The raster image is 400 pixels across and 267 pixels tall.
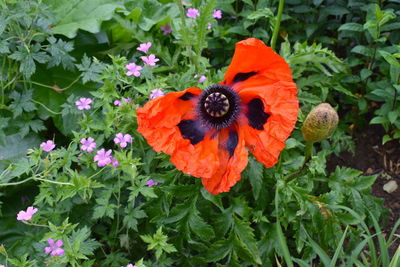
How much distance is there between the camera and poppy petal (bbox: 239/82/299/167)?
2.15 m

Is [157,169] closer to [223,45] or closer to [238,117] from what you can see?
[238,117]

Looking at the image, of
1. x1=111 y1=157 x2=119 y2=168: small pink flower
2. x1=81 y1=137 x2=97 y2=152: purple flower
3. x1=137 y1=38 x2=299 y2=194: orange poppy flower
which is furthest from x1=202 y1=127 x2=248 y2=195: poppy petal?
x1=81 y1=137 x2=97 y2=152: purple flower

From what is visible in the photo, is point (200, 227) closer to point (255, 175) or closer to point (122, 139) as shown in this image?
point (255, 175)

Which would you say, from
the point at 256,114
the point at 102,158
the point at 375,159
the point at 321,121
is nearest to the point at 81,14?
the point at 102,158

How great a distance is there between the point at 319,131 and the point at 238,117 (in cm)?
36

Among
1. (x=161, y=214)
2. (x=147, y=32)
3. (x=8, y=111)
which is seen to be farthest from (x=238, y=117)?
(x=8, y=111)

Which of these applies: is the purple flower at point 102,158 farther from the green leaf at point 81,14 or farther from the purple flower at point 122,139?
the green leaf at point 81,14

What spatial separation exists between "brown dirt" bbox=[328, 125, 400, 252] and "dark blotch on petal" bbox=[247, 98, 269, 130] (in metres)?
1.46

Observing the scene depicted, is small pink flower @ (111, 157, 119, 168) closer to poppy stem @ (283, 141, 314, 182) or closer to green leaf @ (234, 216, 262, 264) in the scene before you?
green leaf @ (234, 216, 262, 264)

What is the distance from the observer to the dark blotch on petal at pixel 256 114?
7.39 feet

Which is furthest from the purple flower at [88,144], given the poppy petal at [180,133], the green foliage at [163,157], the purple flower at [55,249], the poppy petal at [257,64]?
the poppy petal at [257,64]

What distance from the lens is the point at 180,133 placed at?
7.59 ft

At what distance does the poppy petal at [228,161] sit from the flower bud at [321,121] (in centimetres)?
28

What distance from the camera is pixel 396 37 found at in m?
3.41
